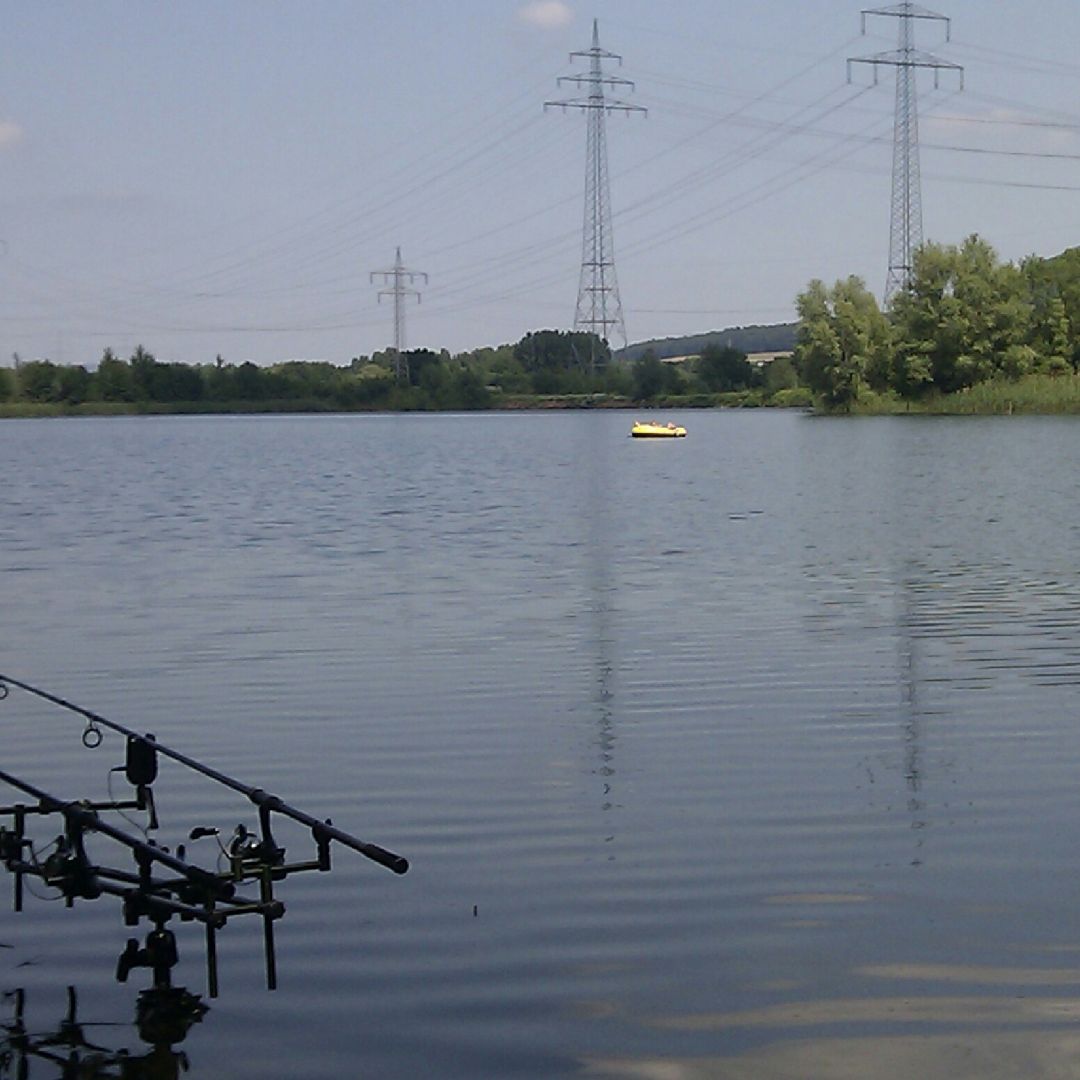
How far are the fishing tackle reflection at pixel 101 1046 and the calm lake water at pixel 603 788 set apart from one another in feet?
0.20

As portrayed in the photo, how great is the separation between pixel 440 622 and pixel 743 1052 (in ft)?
45.7

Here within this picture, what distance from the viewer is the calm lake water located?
7766 millimetres

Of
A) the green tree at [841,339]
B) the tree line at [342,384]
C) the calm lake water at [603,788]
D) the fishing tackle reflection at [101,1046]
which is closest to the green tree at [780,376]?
the tree line at [342,384]

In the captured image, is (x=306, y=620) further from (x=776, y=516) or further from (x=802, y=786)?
(x=776, y=516)

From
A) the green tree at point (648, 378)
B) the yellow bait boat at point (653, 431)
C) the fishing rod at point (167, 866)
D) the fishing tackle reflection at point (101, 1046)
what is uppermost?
the green tree at point (648, 378)

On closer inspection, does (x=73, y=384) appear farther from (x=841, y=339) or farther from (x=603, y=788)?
(x=603, y=788)

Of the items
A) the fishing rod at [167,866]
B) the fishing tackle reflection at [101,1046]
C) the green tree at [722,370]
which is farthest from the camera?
the green tree at [722,370]

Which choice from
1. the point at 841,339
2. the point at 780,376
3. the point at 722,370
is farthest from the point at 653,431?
the point at 722,370

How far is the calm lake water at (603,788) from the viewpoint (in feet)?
25.5

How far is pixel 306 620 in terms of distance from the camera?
21.5 metres

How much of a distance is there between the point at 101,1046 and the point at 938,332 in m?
108

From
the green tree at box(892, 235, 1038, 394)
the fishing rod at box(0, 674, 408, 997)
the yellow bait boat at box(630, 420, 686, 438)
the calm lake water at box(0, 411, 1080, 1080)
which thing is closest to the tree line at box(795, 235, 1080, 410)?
the green tree at box(892, 235, 1038, 394)

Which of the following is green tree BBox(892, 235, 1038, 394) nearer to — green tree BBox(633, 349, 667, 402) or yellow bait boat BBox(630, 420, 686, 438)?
yellow bait boat BBox(630, 420, 686, 438)

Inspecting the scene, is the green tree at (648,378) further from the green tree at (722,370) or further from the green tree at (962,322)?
the green tree at (962,322)
